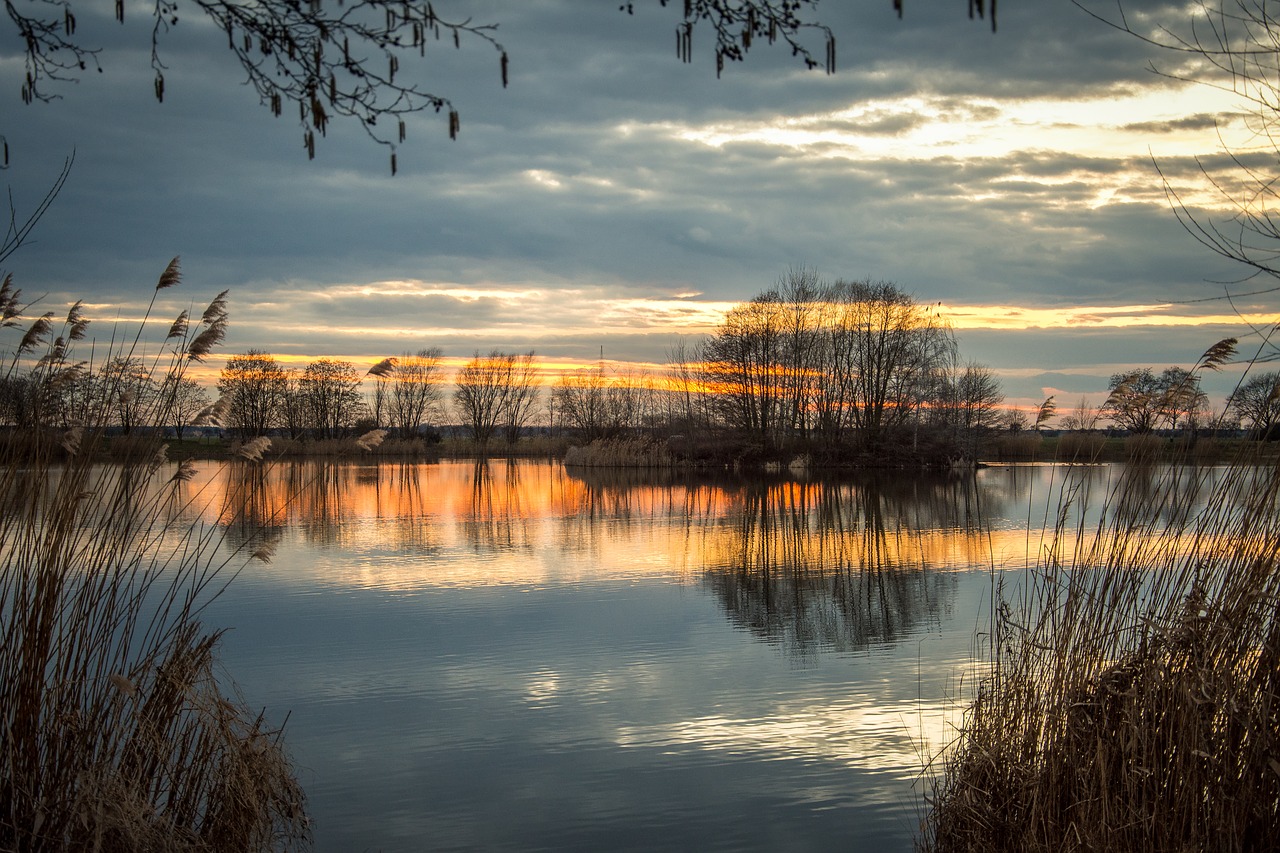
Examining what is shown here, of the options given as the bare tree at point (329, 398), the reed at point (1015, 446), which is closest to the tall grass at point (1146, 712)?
the reed at point (1015, 446)

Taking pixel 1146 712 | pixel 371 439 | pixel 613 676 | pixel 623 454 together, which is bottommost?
pixel 613 676

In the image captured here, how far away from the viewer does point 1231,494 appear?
4.55 meters

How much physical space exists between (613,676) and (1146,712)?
5031mm

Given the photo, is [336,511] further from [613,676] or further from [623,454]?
[623,454]

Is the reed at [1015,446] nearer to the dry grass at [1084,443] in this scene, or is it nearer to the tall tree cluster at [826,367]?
the tall tree cluster at [826,367]

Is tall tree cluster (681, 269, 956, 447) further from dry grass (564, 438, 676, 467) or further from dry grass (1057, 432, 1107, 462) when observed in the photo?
dry grass (1057, 432, 1107, 462)

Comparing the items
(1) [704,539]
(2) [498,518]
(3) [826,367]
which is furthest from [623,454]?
(1) [704,539]

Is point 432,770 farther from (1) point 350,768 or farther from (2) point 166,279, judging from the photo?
(2) point 166,279

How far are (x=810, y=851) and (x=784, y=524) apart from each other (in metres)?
15.1

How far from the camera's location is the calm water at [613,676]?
5637 mm

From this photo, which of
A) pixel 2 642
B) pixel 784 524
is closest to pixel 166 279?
pixel 2 642

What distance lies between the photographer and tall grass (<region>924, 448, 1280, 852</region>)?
382 cm

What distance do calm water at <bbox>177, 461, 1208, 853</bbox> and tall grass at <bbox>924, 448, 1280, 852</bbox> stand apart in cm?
58

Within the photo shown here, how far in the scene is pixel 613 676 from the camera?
8594 mm
